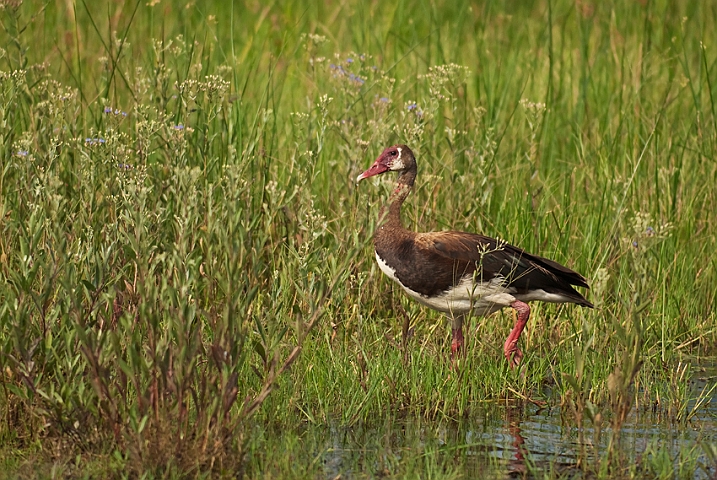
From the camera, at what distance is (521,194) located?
24.5 feet

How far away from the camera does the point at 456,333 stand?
632cm

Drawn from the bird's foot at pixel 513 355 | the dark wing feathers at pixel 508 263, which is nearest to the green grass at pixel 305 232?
the bird's foot at pixel 513 355

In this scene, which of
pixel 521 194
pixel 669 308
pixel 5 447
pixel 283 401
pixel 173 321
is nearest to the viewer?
pixel 173 321

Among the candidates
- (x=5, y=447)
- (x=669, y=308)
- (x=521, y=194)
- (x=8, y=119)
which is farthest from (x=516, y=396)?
(x=8, y=119)

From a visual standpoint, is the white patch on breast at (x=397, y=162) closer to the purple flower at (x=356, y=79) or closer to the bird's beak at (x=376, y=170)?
the bird's beak at (x=376, y=170)

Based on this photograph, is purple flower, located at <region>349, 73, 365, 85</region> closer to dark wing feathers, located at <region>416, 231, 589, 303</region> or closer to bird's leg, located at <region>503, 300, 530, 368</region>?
dark wing feathers, located at <region>416, 231, 589, 303</region>

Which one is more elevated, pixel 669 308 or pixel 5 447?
pixel 5 447

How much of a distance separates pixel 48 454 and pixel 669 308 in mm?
3978

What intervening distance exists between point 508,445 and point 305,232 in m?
2.17

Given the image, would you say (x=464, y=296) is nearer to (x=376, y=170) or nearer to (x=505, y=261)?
(x=505, y=261)

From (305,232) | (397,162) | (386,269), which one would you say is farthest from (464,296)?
(305,232)

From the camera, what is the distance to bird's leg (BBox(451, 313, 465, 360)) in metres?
6.10

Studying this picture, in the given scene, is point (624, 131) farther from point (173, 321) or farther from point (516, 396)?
point (173, 321)

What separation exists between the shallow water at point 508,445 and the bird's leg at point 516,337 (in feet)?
1.36
